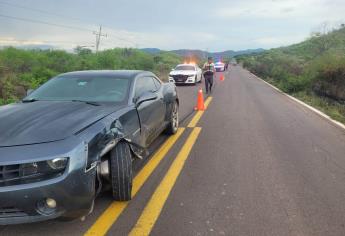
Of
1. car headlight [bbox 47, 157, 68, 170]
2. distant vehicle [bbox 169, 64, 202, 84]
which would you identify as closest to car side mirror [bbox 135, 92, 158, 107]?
car headlight [bbox 47, 157, 68, 170]

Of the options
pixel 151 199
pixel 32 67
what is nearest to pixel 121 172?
pixel 151 199

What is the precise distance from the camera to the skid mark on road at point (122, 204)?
358cm

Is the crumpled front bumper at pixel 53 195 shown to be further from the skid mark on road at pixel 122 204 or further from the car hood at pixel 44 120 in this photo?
the skid mark on road at pixel 122 204

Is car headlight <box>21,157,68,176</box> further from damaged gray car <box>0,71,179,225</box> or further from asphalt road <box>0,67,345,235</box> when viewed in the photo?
asphalt road <box>0,67,345,235</box>

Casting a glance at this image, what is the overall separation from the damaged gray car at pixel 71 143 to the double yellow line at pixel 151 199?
0.24 meters

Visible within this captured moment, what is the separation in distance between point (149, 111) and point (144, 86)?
1.74ft

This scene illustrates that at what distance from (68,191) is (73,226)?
589mm

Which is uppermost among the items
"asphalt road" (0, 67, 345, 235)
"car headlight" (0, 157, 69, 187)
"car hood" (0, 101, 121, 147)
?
"car hood" (0, 101, 121, 147)

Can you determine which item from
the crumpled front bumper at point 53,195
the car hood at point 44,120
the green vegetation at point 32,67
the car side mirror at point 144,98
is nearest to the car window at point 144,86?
the car side mirror at point 144,98

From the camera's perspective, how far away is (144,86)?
5.97 meters

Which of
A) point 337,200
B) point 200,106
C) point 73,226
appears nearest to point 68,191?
point 73,226

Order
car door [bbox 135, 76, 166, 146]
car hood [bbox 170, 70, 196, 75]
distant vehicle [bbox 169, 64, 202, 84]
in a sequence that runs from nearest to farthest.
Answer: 1. car door [bbox 135, 76, 166, 146]
2. distant vehicle [bbox 169, 64, 202, 84]
3. car hood [bbox 170, 70, 196, 75]

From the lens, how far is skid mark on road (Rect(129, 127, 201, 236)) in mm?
3615

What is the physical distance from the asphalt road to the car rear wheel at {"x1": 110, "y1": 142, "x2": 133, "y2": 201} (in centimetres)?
16
